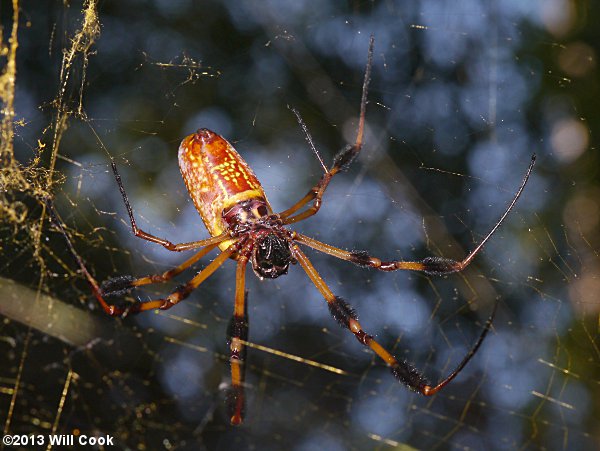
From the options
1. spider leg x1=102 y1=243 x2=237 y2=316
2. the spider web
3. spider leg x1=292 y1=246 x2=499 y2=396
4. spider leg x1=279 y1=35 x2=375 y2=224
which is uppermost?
the spider web

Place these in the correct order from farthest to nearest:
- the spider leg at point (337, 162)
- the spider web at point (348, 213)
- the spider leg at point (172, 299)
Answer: the spider web at point (348, 213)
the spider leg at point (172, 299)
the spider leg at point (337, 162)

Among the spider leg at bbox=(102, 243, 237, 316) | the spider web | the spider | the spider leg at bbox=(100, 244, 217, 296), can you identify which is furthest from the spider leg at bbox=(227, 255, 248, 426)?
the spider web

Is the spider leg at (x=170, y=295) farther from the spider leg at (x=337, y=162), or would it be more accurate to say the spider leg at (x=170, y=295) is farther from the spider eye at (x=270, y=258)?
the spider leg at (x=337, y=162)

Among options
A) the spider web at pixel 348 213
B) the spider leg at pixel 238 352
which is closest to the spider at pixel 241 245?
the spider leg at pixel 238 352

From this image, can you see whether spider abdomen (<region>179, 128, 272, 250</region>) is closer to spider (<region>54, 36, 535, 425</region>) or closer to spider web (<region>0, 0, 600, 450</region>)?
spider (<region>54, 36, 535, 425</region>)

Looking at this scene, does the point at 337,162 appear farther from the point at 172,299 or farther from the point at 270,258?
the point at 172,299

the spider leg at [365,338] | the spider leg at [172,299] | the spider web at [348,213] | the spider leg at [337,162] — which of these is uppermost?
the spider web at [348,213]

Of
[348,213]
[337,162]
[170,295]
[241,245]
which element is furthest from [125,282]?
[348,213]

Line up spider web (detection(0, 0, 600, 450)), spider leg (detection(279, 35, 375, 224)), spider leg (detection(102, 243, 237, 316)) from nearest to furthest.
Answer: spider leg (detection(279, 35, 375, 224)) < spider leg (detection(102, 243, 237, 316)) < spider web (detection(0, 0, 600, 450))
